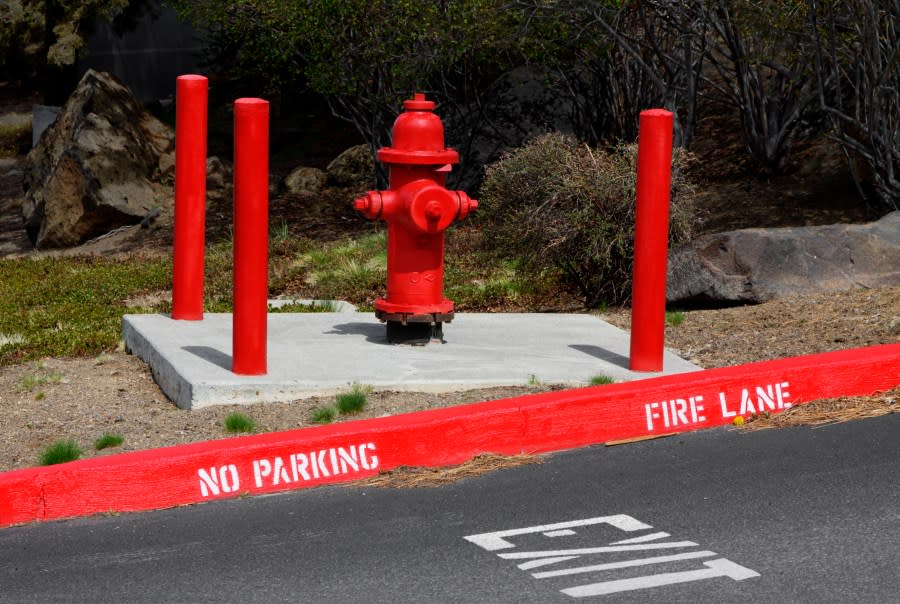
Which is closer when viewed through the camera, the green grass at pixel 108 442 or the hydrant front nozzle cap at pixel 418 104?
the green grass at pixel 108 442

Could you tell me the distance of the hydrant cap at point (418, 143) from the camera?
7484 mm

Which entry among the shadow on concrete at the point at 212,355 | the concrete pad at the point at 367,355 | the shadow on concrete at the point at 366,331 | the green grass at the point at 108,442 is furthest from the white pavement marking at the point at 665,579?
the shadow on concrete at the point at 366,331

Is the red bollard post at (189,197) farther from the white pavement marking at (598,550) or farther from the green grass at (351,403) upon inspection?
the white pavement marking at (598,550)

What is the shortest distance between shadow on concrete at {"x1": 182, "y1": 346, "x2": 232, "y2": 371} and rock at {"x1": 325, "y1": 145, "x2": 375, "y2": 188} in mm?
11532

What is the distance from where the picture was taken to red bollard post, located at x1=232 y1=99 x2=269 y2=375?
6680 mm

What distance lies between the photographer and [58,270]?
14.2 m

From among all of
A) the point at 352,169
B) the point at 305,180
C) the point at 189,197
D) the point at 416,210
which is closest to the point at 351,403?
the point at 416,210

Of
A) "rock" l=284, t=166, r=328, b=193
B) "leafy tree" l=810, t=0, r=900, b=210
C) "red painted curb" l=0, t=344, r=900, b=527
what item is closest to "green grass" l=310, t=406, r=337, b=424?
"red painted curb" l=0, t=344, r=900, b=527

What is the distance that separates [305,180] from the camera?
63.2ft

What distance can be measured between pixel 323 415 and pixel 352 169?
1327 cm

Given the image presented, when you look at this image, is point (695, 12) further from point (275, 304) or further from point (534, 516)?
point (534, 516)

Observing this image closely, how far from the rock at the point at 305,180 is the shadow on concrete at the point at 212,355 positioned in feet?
37.6

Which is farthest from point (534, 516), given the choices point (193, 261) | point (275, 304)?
point (275, 304)

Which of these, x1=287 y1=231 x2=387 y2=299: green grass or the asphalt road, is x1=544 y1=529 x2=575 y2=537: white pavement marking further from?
x1=287 y1=231 x2=387 y2=299: green grass
